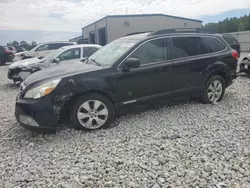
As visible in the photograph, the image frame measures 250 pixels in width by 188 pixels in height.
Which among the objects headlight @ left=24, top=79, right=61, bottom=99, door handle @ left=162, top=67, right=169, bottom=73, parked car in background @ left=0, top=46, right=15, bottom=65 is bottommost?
headlight @ left=24, top=79, right=61, bottom=99

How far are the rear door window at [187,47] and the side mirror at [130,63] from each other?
38.6 inches

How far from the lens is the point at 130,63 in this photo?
13.7 ft

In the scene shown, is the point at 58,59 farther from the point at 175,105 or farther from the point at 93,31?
the point at 93,31

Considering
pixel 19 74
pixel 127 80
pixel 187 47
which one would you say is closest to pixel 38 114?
pixel 127 80

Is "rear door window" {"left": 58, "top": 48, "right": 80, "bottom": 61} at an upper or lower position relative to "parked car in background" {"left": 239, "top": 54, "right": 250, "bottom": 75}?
upper

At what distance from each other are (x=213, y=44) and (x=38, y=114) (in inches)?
161

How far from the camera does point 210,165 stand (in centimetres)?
296

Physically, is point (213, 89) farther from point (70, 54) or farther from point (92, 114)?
point (70, 54)

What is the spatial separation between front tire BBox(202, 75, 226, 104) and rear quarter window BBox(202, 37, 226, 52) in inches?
25.2

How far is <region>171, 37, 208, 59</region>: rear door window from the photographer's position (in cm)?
486

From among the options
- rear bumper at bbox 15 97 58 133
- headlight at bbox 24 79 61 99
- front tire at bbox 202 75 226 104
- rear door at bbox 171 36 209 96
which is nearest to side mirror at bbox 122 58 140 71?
rear door at bbox 171 36 209 96

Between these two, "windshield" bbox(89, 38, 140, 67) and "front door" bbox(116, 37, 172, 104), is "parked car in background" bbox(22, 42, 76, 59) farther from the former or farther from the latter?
"front door" bbox(116, 37, 172, 104)

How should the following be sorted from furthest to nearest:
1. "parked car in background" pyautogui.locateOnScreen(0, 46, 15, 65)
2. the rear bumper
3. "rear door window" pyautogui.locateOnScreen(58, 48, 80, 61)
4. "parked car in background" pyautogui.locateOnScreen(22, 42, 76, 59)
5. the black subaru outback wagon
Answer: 1. "parked car in background" pyautogui.locateOnScreen(0, 46, 15, 65)
2. "parked car in background" pyautogui.locateOnScreen(22, 42, 76, 59)
3. "rear door window" pyautogui.locateOnScreen(58, 48, 80, 61)
4. the black subaru outback wagon
5. the rear bumper

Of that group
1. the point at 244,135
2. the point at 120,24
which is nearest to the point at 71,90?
the point at 244,135
